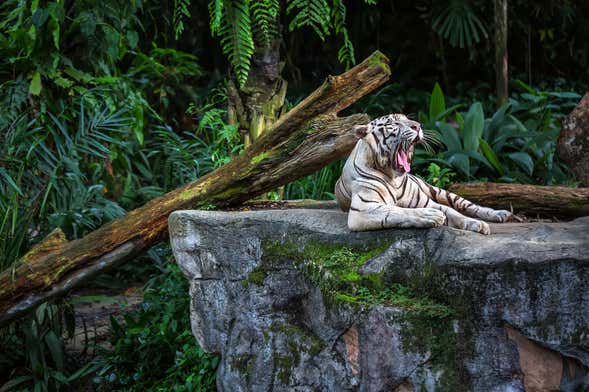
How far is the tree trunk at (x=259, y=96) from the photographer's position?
5578mm

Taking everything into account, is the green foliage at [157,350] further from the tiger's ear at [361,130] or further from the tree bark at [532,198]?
the tree bark at [532,198]

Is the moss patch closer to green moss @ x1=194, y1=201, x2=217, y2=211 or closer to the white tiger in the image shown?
the white tiger

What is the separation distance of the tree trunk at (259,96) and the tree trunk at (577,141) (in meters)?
1.98

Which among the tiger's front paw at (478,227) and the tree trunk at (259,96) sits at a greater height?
the tree trunk at (259,96)

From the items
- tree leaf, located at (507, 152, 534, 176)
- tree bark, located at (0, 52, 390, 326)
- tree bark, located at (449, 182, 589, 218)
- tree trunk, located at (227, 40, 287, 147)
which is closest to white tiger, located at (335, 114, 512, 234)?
tree bark, located at (449, 182, 589, 218)

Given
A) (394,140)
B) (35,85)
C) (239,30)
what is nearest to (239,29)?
(239,30)

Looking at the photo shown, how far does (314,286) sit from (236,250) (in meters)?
0.50

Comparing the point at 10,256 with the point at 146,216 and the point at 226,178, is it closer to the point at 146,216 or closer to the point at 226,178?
the point at 146,216

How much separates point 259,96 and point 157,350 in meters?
1.87

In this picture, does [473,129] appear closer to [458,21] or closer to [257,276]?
[458,21]

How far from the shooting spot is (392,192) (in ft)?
13.0

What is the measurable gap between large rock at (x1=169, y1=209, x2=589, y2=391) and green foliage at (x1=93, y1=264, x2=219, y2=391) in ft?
1.75

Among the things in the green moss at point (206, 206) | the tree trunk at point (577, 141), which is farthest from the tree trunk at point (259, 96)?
the tree trunk at point (577, 141)

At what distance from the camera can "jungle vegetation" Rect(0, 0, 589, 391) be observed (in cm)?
502
